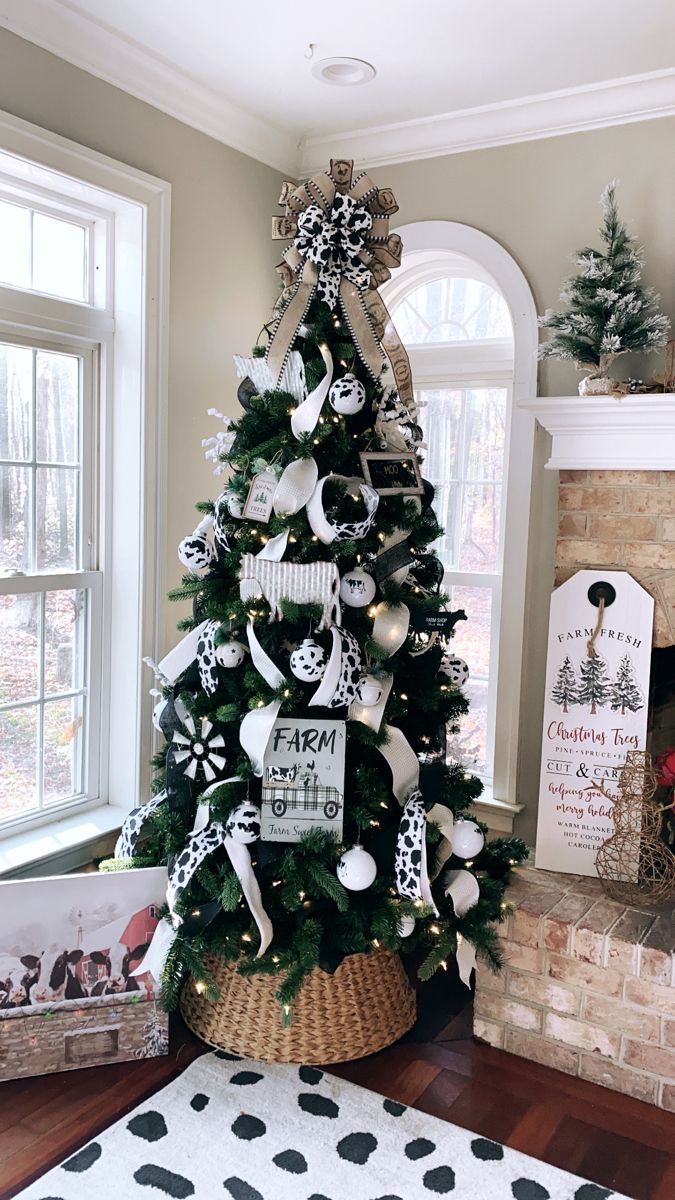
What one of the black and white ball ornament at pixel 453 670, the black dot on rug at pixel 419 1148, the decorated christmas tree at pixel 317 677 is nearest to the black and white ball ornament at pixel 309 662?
the decorated christmas tree at pixel 317 677

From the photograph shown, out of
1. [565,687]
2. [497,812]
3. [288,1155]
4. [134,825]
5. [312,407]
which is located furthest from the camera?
[497,812]

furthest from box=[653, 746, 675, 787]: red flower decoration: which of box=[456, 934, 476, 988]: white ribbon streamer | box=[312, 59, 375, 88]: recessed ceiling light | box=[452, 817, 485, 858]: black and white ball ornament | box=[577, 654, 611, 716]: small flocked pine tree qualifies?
box=[312, 59, 375, 88]: recessed ceiling light

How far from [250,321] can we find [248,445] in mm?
1079

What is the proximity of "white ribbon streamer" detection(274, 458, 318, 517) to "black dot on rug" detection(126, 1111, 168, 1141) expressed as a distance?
136 centimetres

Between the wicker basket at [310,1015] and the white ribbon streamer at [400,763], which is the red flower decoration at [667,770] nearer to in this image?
the white ribbon streamer at [400,763]

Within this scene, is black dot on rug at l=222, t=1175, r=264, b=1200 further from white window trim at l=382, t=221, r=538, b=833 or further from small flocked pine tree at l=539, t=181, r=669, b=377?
small flocked pine tree at l=539, t=181, r=669, b=377

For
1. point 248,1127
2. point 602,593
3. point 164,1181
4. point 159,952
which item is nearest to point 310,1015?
point 248,1127

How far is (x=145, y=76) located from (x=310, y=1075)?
8.78 ft

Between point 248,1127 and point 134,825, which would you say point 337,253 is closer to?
point 134,825

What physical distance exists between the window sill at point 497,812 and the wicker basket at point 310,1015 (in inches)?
34.3

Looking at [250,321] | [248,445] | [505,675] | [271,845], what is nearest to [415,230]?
[250,321]

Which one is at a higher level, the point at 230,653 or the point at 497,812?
the point at 230,653

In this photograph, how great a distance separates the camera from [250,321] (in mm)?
3262

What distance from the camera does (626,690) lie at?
8.80 feet
